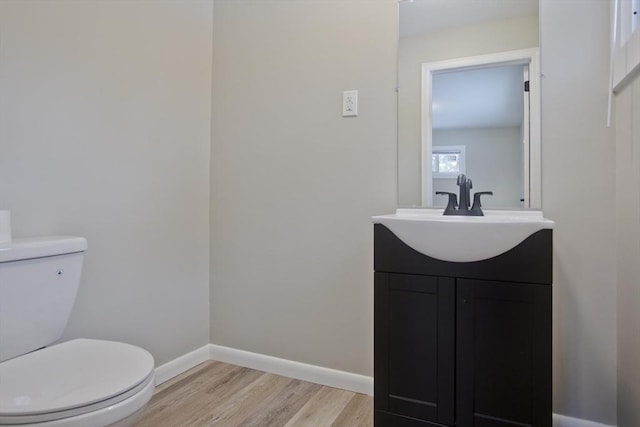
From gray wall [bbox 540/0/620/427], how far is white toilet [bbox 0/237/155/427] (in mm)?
1502

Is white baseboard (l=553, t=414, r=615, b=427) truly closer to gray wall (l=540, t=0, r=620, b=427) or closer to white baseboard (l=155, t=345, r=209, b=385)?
gray wall (l=540, t=0, r=620, b=427)

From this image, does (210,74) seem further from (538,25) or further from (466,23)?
(538,25)

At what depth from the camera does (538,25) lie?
1.54 metres

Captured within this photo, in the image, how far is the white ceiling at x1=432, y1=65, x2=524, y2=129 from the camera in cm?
159

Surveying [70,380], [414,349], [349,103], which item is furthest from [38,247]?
[349,103]

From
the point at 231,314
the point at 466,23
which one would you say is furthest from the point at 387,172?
the point at 231,314

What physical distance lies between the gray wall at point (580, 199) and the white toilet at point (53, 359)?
4.93 feet

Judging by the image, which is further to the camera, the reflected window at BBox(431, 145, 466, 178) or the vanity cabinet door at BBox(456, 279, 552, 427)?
the reflected window at BBox(431, 145, 466, 178)

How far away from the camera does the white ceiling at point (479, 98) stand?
1.59 metres

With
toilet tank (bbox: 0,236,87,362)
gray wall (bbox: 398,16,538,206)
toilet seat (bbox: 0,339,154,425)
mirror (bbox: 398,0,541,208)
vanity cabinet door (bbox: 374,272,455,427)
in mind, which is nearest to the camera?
toilet seat (bbox: 0,339,154,425)

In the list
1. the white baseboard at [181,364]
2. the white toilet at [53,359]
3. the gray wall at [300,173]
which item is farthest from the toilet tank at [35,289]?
the gray wall at [300,173]

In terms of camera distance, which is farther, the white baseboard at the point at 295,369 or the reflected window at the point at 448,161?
the white baseboard at the point at 295,369

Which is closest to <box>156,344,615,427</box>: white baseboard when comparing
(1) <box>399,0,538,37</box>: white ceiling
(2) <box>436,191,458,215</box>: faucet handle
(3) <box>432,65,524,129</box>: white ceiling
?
(2) <box>436,191,458,215</box>: faucet handle

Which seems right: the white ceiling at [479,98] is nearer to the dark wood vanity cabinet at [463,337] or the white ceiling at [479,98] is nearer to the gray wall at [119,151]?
the dark wood vanity cabinet at [463,337]
